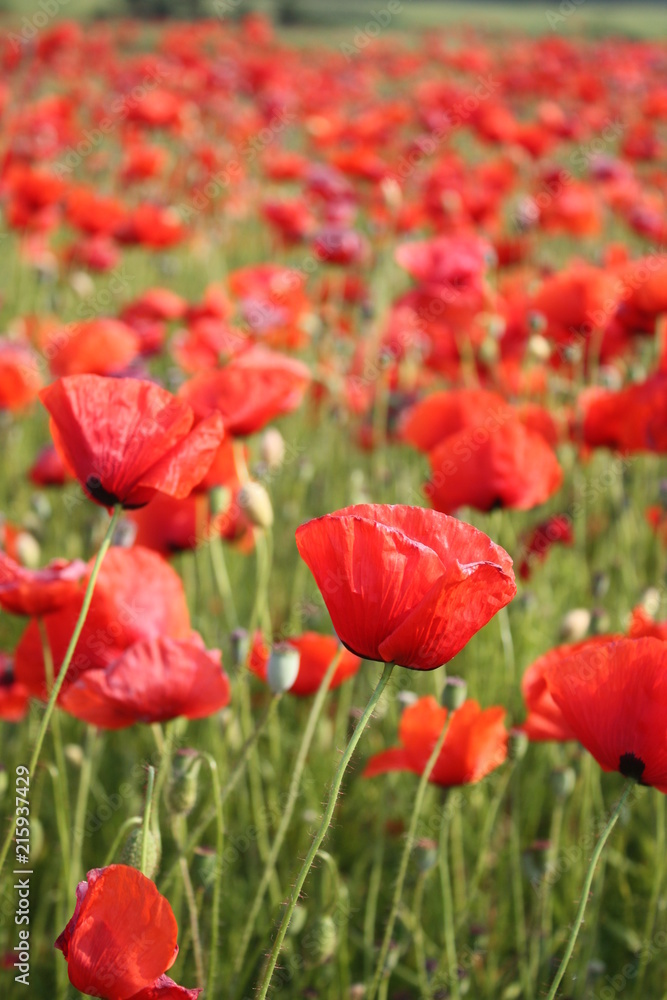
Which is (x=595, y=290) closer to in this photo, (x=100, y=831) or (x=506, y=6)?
(x=100, y=831)

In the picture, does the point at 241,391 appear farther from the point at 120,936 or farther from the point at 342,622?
the point at 120,936

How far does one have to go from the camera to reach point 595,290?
2131 mm

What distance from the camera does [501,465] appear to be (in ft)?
4.96

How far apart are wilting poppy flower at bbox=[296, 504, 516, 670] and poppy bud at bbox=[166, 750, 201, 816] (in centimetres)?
31

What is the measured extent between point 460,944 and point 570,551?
1239 millimetres

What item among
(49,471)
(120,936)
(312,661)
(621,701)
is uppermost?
(621,701)

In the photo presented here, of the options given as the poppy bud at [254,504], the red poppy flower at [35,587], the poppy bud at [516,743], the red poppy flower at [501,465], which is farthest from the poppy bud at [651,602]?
the red poppy flower at [35,587]

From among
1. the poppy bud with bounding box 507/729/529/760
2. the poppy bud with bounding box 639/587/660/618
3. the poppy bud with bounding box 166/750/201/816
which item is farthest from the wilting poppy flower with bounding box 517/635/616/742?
the poppy bud with bounding box 639/587/660/618

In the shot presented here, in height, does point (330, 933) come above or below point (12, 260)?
above

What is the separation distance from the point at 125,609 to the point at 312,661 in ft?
1.00

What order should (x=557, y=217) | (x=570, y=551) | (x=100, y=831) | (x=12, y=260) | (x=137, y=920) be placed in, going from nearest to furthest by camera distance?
(x=137, y=920), (x=100, y=831), (x=570, y=551), (x=557, y=217), (x=12, y=260)

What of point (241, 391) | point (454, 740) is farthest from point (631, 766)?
point (241, 391)

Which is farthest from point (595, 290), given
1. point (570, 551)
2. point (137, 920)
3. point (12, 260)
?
point (12, 260)

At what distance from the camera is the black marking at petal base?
89cm
